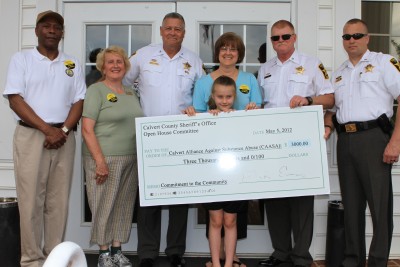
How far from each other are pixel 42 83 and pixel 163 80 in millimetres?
937

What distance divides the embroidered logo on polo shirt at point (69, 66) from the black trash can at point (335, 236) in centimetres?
242

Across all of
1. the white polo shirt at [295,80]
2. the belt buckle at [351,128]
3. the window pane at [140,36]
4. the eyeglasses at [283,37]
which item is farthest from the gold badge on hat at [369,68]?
the window pane at [140,36]

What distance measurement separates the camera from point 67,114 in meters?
3.40

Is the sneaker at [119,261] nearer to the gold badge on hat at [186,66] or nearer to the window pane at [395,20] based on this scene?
the gold badge on hat at [186,66]

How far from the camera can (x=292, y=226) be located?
3.53m

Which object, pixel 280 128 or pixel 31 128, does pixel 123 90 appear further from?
pixel 280 128

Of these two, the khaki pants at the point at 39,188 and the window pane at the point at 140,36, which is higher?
the window pane at the point at 140,36

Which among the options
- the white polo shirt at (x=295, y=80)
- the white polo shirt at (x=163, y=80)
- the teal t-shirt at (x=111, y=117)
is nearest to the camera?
the teal t-shirt at (x=111, y=117)

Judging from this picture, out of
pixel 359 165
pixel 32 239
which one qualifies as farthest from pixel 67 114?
pixel 359 165

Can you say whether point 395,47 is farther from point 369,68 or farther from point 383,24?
point 369,68

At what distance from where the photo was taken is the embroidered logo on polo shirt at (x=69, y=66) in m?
3.39

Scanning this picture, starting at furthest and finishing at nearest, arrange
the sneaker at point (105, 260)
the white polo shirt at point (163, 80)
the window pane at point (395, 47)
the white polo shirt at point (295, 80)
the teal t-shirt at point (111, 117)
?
the window pane at point (395, 47), the white polo shirt at point (163, 80), the white polo shirt at point (295, 80), the sneaker at point (105, 260), the teal t-shirt at point (111, 117)

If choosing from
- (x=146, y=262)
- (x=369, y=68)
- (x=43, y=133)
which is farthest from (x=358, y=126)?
(x=43, y=133)

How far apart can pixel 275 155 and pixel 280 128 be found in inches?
8.1
